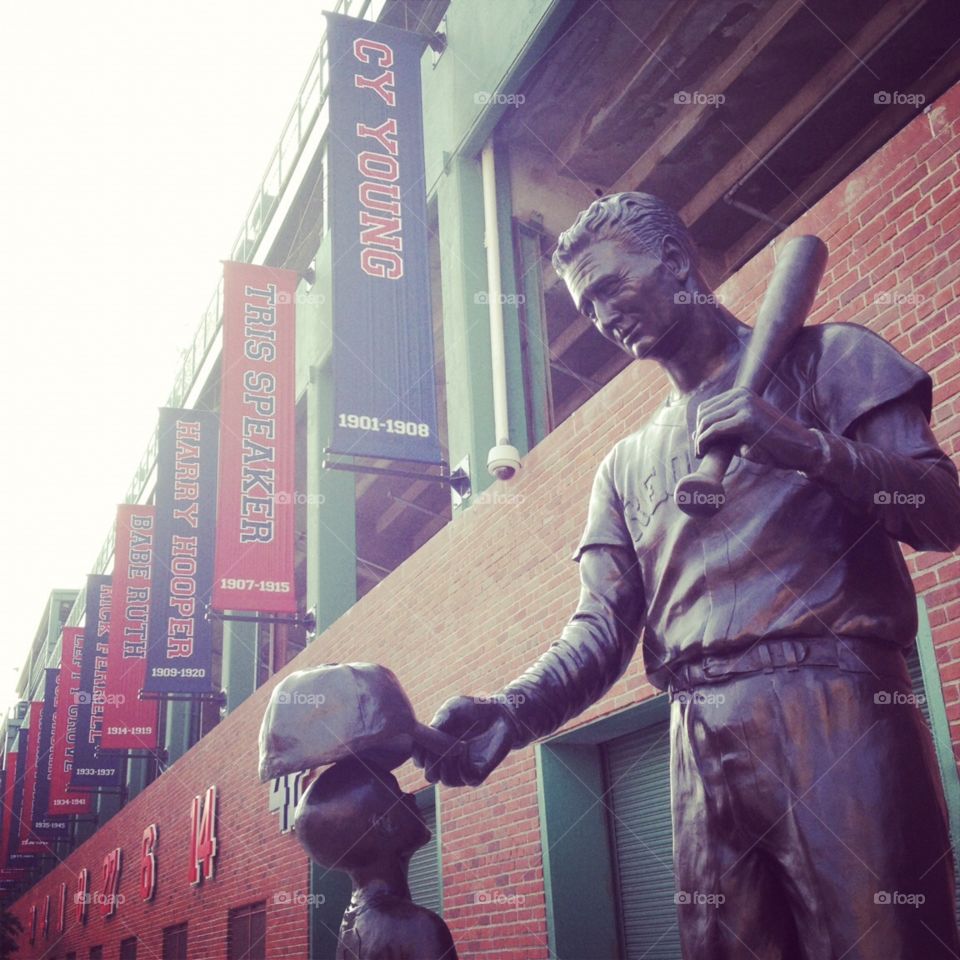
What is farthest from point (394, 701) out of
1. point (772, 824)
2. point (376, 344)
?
point (376, 344)

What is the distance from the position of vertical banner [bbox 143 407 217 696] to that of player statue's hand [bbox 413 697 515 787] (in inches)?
527

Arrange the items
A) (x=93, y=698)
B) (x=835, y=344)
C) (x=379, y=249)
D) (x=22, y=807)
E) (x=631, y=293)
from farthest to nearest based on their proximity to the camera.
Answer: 1. (x=22, y=807)
2. (x=93, y=698)
3. (x=379, y=249)
4. (x=631, y=293)
5. (x=835, y=344)

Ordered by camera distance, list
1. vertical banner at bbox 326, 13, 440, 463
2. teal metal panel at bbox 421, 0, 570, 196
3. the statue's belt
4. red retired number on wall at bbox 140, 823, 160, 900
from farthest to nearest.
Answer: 1. red retired number on wall at bbox 140, 823, 160, 900
2. vertical banner at bbox 326, 13, 440, 463
3. teal metal panel at bbox 421, 0, 570, 196
4. the statue's belt

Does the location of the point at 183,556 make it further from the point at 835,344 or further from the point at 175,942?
the point at 835,344

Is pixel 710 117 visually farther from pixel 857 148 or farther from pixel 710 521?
pixel 710 521

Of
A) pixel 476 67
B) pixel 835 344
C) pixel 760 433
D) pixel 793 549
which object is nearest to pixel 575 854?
pixel 793 549

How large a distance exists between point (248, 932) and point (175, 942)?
4.05 metres

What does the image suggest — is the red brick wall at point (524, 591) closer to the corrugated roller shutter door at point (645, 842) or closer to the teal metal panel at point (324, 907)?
the teal metal panel at point (324, 907)

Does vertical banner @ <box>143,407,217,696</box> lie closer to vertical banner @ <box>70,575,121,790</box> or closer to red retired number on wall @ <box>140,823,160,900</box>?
red retired number on wall @ <box>140,823,160,900</box>

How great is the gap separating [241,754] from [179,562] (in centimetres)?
334

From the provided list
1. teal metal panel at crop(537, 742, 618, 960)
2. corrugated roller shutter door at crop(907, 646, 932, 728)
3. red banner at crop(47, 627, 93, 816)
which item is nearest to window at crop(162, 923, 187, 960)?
red banner at crop(47, 627, 93, 816)

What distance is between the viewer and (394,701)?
5.78ft

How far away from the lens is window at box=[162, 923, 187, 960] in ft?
49.5

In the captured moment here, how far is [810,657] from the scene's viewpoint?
183cm
